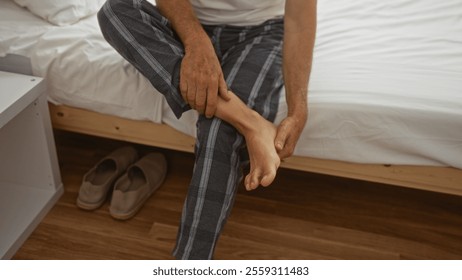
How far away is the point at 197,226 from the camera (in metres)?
1.03

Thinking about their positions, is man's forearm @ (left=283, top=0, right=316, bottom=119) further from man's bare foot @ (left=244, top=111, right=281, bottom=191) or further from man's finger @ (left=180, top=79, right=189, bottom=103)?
man's finger @ (left=180, top=79, right=189, bottom=103)

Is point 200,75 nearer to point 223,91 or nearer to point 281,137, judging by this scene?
point 223,91

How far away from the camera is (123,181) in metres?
1.41

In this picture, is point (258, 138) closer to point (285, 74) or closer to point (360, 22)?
point (285, 74)

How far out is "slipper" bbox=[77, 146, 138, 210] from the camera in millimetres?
1369

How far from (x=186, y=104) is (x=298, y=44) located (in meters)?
0.30

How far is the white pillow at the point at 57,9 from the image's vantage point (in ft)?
4.35

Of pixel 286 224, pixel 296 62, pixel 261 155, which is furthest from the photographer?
pixel 286 224

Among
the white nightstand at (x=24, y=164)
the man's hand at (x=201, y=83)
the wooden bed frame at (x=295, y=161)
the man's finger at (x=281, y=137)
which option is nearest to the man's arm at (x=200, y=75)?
the man's hand at (x=201, y=83)

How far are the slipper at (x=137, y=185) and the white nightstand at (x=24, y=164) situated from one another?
20cm

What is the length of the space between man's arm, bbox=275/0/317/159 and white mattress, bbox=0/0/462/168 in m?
0.06

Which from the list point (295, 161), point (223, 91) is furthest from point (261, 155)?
point (295, 161)

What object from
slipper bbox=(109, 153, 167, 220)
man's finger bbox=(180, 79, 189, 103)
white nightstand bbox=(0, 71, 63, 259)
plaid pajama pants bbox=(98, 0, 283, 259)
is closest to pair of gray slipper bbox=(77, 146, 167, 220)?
slipper bbox=(109, 153, 167, 220)
